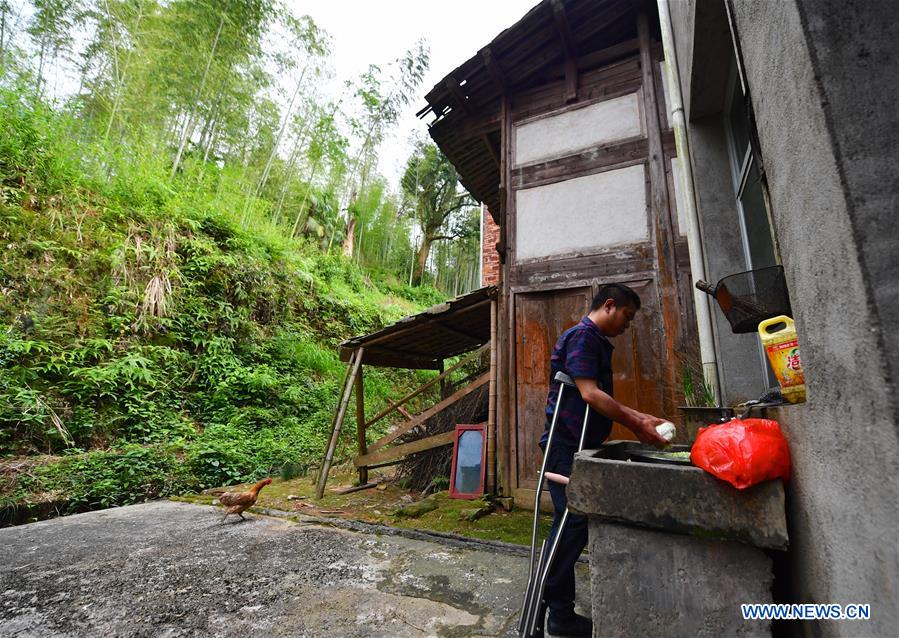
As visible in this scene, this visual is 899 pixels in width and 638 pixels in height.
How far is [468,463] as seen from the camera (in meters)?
5.59

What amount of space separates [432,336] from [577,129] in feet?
11.6

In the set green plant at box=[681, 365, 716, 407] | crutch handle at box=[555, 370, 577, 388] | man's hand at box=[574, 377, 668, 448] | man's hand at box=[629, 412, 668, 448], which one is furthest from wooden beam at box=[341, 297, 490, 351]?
man's hand at box=[629, 412, 668, 448]

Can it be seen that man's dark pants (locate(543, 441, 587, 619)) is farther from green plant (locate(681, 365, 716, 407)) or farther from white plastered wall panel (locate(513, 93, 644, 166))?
white plastered wall panel (locate(513, 93, 644, 166))

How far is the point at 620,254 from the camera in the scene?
4.67 metres


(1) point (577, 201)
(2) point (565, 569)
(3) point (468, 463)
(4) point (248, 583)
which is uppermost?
(1) point (577, 201)

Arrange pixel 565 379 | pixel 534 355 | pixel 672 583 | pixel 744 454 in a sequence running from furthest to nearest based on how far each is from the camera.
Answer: pixel 534 355, pixel 565 379, pixel 672 583, pixel 744 454

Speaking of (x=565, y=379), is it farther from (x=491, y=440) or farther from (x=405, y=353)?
(x=405, y=353)

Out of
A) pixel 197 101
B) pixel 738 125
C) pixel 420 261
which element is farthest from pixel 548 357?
pixel 420 261

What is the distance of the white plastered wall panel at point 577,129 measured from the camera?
496 centimetres

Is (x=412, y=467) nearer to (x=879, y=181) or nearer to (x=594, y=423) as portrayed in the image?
(x=594, y=423)

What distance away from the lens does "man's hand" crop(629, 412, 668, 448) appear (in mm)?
2041

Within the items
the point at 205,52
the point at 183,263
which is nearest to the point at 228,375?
the point at 183,263

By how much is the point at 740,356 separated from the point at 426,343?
14.7 feet

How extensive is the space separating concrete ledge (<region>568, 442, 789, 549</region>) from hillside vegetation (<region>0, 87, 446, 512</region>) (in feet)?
21.5
